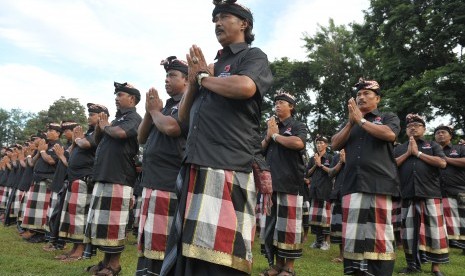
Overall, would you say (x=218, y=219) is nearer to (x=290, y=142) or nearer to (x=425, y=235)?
(x=290, y=142)

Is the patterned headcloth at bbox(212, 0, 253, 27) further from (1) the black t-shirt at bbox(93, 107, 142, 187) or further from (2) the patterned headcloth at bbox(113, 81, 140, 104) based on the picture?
(2) the patterned headcloth at bbox(113, 81, 140, 104)

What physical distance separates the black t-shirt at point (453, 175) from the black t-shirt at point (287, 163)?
4.30 m

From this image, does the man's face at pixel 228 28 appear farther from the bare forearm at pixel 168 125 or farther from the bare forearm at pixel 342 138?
the bare forearm at pixel 342 138

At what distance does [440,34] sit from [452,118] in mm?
3764

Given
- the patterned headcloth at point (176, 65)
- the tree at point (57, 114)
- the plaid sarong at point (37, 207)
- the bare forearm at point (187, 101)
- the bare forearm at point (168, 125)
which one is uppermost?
the tree at point (57, 114)

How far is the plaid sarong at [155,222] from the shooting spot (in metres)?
4.18

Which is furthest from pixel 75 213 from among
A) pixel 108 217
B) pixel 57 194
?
pixel 108 217

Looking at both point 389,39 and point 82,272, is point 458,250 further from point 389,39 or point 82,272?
point 389,39

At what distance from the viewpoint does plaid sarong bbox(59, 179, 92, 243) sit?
22.7ft

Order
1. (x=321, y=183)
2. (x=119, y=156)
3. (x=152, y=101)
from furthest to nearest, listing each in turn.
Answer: (x=321, y=183) → (x=119, y=156) → (x=152, y=101)

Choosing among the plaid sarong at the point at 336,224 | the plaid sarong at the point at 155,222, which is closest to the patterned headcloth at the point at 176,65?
the plaid sarong at the point at 155,222

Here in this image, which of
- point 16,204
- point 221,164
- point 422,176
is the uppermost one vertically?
point 422,176

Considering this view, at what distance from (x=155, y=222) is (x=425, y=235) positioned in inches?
178

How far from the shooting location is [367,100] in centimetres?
502
